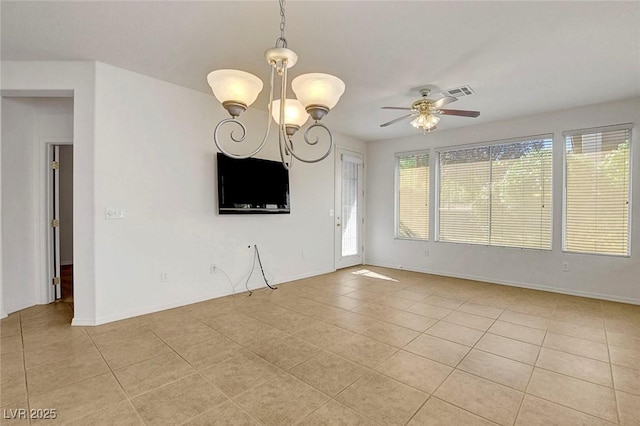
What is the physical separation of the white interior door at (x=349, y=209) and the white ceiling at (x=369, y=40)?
2522 millimetres

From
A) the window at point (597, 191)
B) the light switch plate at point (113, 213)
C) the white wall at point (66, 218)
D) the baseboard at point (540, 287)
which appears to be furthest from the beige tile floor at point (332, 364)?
the white wall at point (66, 218)

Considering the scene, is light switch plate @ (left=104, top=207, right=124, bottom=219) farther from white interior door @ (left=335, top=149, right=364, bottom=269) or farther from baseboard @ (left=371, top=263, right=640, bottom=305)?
baseboard @ (left=371, top=263, right=640, bottom=305)

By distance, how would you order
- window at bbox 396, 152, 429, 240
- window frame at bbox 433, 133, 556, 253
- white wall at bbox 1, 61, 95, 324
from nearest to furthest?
white wall at bbox 1, 61, 95, 324 → window frame at bbox 433, 133, 556, 253 → window at bbox 396, 152, 429, 240

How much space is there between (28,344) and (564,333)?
17.0ft

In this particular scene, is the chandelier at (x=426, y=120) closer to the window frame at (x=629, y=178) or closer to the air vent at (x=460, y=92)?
the air vent at (x=460, y=92)

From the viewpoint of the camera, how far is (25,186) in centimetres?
379

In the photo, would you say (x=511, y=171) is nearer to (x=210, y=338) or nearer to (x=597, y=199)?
(x=597, y=199)

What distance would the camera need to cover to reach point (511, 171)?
4965mm

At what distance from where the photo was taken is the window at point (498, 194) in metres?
4.70

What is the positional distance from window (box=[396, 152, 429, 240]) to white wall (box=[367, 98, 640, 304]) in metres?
0.14

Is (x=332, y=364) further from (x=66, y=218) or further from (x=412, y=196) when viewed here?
(x=66, y=218)

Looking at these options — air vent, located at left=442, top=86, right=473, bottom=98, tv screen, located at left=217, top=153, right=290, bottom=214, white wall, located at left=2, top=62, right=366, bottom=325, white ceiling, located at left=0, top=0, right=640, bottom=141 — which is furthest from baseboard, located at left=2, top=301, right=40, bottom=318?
air vent, located at left=442, top=86, right=473, bottom=98

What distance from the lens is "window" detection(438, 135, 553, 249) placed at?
4.70 metres

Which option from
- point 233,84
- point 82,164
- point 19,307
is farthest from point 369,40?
point 19,307
